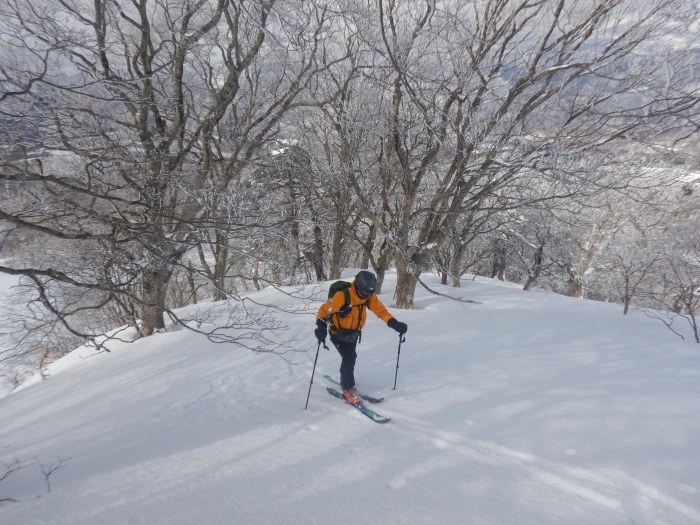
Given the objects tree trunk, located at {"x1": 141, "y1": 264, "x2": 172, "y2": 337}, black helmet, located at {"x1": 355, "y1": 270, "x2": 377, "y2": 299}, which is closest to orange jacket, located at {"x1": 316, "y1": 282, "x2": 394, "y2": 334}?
black helmet, located at {"x1": 355, "y1": 270, "x2": 377, "y2": 299}

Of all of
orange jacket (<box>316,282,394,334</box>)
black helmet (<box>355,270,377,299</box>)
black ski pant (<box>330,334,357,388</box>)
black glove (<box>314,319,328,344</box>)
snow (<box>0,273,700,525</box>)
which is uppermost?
black helmet (<box>355,270,377,299</box>)

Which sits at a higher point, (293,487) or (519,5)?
(519,5)

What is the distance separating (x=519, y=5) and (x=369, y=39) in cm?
337

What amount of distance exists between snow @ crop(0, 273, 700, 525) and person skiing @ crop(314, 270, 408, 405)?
367mm

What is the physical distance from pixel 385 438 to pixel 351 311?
147cm

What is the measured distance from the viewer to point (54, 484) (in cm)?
284

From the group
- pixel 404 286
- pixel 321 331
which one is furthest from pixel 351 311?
pixel 404 286

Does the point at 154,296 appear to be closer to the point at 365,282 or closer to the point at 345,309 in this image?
the point at 345,309

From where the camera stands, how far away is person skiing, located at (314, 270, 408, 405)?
14.5 ft

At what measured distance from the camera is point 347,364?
4.56 meters

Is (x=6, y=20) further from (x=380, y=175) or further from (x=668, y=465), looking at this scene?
(x=668, y=465)

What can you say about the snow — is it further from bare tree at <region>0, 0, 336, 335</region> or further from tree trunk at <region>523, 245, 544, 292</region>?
tree trunk at <region>523, 245, 544, 292</region>

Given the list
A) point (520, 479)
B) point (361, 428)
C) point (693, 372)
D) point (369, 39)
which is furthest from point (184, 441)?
point (693, 372)

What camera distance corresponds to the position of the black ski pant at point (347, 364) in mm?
4547
